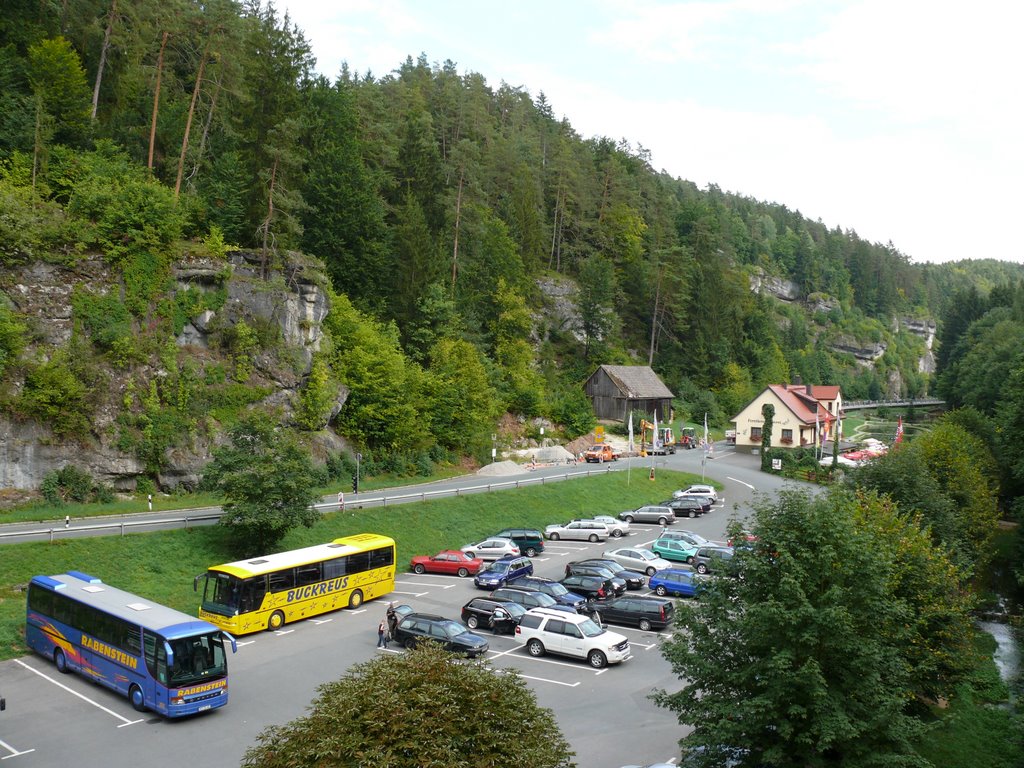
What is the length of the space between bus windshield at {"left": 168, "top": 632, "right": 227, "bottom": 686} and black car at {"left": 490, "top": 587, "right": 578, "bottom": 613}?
10903 mm

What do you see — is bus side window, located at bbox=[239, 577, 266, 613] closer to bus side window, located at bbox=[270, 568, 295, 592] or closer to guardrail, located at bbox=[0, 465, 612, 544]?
bus side window, located at bbox=[270, 568, 295, 592]

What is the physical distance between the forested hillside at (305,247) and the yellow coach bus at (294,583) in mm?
15133

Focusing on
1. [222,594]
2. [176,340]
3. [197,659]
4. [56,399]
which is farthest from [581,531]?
[56,399]

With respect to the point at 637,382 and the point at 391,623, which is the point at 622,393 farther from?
the point at 391,623

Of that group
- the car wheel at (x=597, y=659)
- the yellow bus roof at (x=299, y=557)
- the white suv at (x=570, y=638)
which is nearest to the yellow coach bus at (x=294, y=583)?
the yellow bus roof at (x=299, y=557)

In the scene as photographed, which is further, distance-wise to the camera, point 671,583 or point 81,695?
point 671,583

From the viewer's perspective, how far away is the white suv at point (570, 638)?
75.9 feet

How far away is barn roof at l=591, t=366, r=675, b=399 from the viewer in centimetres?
7575

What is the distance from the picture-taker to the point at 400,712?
32.2 ft

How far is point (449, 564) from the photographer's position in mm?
34188

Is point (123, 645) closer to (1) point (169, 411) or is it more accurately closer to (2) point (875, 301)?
(1) point (169, 411)

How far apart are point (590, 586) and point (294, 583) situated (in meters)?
11.8

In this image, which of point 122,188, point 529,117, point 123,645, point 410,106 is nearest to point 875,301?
point 529,117

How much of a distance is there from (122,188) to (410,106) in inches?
1865
